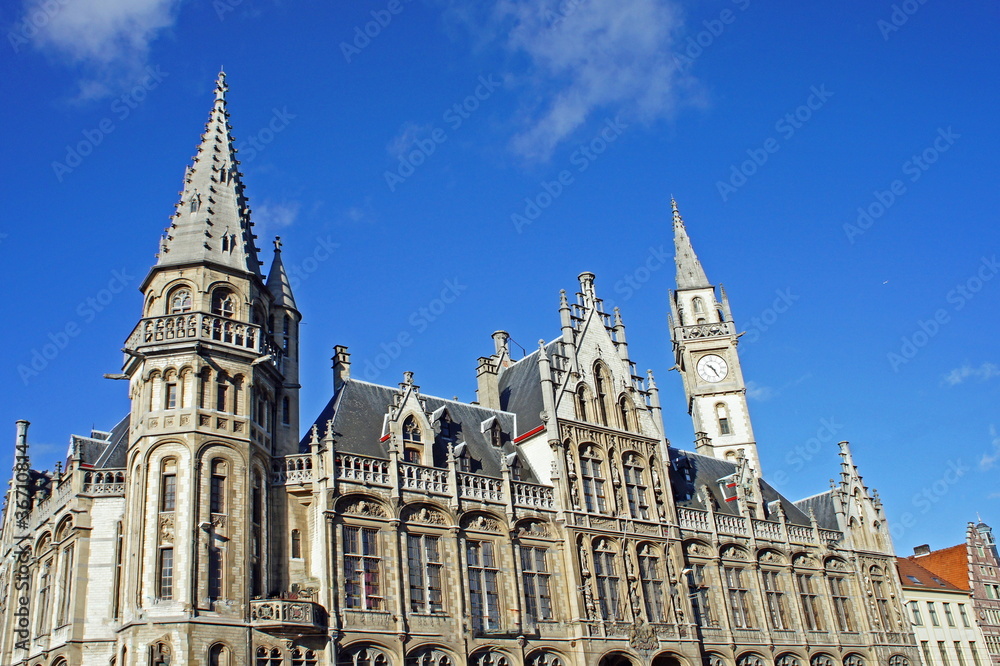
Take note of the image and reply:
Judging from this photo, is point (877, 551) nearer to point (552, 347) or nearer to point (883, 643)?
point (883, 643)

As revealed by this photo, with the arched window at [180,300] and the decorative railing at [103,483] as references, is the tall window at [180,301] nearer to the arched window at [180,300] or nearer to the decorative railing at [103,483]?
the arched window at [180,300]

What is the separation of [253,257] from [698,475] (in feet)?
88.2

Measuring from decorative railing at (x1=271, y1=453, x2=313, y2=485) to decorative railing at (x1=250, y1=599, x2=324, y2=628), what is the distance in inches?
205

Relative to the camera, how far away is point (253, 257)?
3891cm

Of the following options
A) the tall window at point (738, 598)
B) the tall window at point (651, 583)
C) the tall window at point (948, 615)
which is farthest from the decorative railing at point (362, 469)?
the tall window at point (948, 615)

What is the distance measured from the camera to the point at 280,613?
30812 millimetres

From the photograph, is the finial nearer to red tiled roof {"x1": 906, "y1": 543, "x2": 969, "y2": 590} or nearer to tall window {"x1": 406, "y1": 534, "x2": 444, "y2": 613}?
tall window {"x1": 406, "y1": 534, "x2": 444, "y2": 613}

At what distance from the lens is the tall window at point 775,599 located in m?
46.9

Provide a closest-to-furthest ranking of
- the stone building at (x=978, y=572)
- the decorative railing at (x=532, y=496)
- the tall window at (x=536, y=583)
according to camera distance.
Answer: the tall window at (x=536, y=583) < the decorative railing at (x=532, y=496) < the stone building at (x=978, y=572)

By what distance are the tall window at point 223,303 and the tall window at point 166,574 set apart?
9.32 meters

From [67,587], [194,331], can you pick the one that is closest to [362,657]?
[67,587]

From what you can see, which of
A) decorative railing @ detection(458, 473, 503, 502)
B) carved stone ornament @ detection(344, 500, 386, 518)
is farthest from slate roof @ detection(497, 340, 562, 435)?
carved stone ornament @ detection(344, 500, 386, 518)

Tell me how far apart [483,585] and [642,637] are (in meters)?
7.67

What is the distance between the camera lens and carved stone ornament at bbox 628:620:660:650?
39.5m
